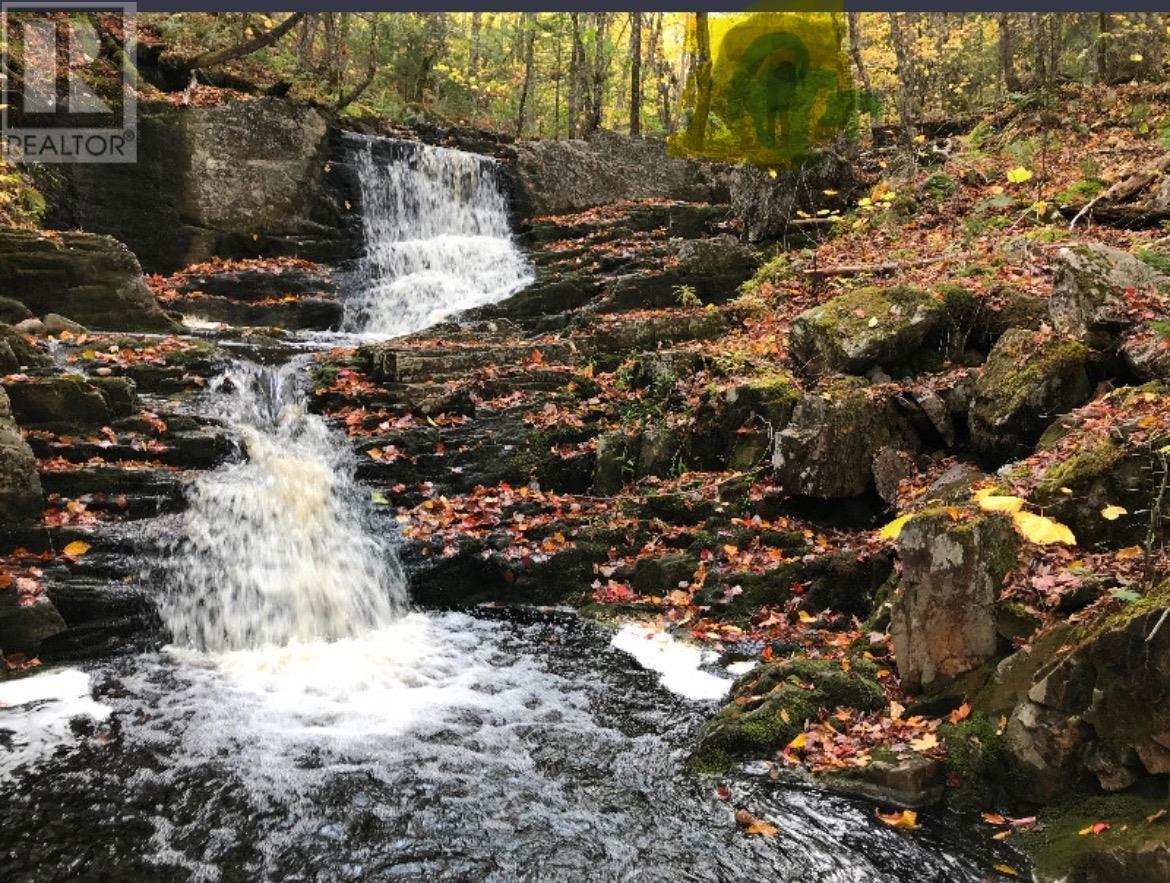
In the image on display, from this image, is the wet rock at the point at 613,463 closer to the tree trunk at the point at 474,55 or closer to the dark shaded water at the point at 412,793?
the dark shaded water at the point at 412,793

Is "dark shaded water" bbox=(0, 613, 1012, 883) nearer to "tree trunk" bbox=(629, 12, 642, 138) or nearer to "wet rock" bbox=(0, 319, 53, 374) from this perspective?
"wet rock" bbox=(0, 319, 53, 374)

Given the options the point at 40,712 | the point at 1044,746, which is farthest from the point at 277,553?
the point at 1044,746

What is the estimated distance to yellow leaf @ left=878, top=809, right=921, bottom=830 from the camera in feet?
12.9

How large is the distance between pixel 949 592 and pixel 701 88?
1616 cm

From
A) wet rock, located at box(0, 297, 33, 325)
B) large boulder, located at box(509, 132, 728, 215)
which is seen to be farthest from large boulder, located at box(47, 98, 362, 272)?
large boulder, located at box(509, 132, 728, 215)

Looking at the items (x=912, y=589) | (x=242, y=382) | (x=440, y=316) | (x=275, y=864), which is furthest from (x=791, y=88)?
(x=275, y=864)

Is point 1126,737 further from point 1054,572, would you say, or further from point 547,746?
point 547,746

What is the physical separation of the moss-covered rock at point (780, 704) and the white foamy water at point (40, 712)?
396cm

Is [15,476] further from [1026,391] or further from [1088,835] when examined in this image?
[1026,391]

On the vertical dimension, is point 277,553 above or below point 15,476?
below

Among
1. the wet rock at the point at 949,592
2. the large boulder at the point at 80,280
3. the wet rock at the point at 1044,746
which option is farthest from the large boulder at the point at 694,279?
the wet rock at the point at 1044,746

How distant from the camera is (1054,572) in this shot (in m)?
4.56

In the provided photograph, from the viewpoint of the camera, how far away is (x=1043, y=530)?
14.6 feet

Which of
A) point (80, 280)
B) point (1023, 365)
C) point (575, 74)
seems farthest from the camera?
point (575, 74)
